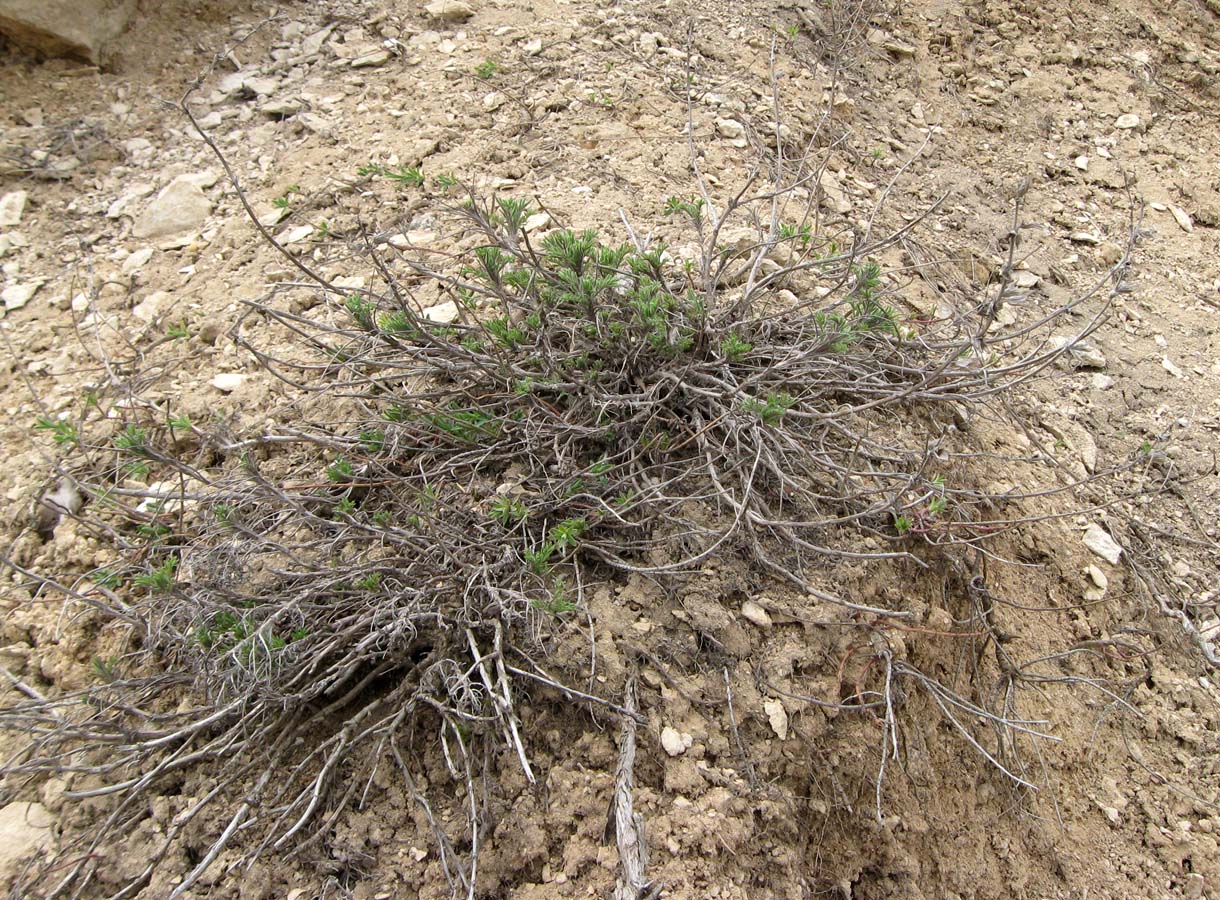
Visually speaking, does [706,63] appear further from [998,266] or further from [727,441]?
[727,441]

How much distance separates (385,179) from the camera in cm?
311

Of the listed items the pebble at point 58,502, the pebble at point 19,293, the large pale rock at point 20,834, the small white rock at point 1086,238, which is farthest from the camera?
the small white rock at point 1086,238

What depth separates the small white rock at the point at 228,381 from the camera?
2607 mm

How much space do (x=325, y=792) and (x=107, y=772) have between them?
469mm

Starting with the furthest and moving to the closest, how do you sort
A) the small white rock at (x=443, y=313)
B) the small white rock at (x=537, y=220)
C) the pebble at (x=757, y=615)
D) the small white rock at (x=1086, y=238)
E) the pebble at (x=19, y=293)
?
the small white rock at (x=1086, y=238)
the pebble at (x=19, y=293)
the small white rock at (x=537, y=220)
the small white rock at (x=443, y=313)
the pebble at (x=757, y=615)

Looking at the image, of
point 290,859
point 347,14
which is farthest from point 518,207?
point 347,14

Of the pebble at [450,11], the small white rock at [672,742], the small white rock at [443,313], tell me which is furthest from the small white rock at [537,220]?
the small white rock at [672,742]

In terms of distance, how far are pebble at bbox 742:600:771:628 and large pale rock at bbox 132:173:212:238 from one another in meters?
2.48

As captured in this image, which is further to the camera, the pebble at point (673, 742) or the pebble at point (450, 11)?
the pebble at point (450, 11)

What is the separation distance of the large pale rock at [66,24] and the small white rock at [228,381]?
194 cm

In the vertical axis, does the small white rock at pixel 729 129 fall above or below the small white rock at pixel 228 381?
above

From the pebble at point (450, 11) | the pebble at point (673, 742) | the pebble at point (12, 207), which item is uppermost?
the pebble at point (450, 11)

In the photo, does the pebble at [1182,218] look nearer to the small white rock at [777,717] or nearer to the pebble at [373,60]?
the small white rock at [777,717]

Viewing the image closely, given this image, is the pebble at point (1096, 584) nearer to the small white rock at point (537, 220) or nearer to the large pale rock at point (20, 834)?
the small white rock at point (537, 220)
